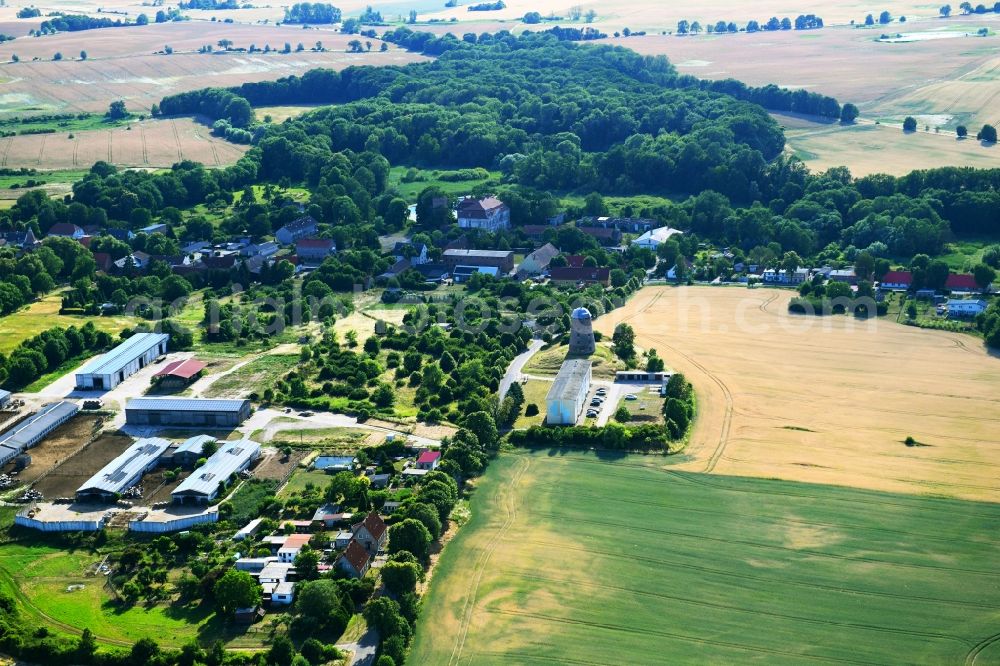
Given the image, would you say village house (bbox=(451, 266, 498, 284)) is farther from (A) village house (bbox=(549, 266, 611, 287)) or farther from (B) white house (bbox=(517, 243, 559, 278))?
(A) village house (bbox=(549, 266, 611, 287))

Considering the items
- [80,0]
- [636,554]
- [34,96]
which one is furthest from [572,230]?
[80,0]

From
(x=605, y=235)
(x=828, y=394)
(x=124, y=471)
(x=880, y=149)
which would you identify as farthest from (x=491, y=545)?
(x=880, y=149)

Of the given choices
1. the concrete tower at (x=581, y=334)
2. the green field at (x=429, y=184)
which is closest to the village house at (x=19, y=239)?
the green field at (x=429, y=184)

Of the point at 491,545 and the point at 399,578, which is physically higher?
the point at 399,578

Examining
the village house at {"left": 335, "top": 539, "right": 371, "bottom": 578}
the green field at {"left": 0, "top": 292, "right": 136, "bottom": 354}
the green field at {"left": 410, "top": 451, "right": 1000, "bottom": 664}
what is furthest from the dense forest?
the village house at {"left": 335, "top": 539, "right": 371, "bottom": 578}

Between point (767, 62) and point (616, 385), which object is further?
point (767, 62)

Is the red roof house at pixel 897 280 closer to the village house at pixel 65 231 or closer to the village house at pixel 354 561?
the village house at pixel 354 561

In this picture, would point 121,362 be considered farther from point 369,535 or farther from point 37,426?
point 369,535

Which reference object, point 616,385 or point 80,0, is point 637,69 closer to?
point 616,385
